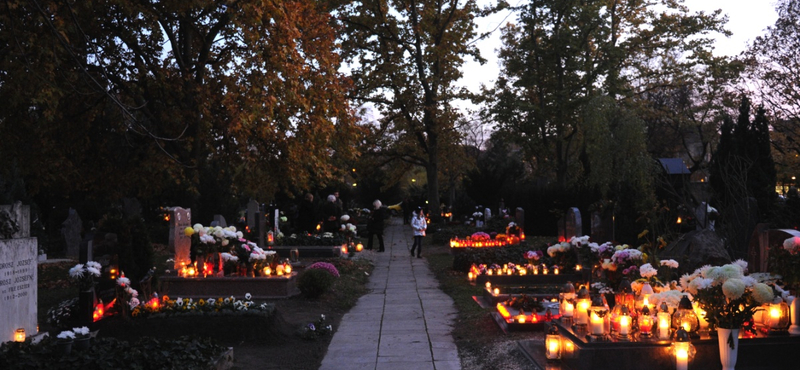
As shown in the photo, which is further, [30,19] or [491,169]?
[491,169]

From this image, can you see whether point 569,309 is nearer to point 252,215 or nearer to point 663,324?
point 663,324

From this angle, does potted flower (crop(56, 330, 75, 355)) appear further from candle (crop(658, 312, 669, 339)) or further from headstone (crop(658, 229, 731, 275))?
→ headstone (crop(658, 229, 731, 275))

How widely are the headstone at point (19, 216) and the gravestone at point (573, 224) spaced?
46.0 ft

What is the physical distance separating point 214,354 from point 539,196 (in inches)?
1085

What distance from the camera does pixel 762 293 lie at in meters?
6.81

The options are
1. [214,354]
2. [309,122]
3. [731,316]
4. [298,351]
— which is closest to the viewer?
[731,316]

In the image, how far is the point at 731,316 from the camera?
6914 millimetres

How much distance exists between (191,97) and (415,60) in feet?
60.7

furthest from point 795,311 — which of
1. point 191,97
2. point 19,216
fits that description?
point 191,97

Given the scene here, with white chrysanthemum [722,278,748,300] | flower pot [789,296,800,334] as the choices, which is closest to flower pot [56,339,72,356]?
white chrysanthemum [722,278,748,300]

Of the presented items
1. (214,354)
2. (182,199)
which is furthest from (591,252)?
(182,199)

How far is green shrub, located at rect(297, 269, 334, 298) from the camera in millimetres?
13836

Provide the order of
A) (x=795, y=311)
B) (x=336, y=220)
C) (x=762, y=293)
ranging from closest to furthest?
(x=762, y=293)
(x=795, y=311)
(x=336, y=220)

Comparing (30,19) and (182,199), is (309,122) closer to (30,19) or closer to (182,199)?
(30,19)
